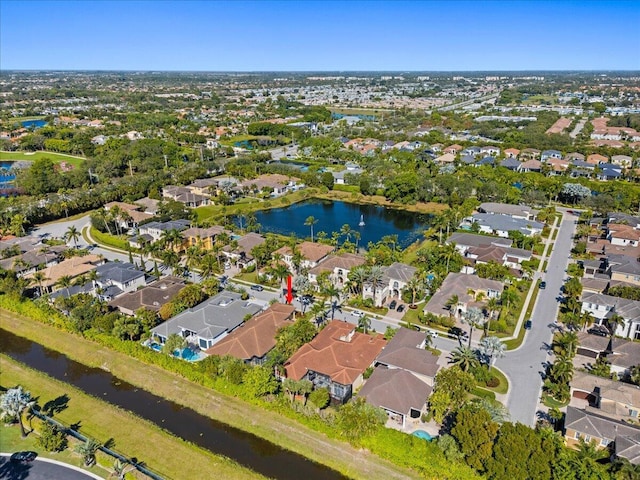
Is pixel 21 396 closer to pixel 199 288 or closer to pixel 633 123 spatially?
pixel 199 288

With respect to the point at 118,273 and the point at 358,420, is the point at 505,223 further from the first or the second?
the point at 118,273

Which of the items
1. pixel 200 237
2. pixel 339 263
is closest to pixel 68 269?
pixel 200 237

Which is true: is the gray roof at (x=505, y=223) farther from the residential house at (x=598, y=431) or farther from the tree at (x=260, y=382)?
the tree at (x=260, y=382)

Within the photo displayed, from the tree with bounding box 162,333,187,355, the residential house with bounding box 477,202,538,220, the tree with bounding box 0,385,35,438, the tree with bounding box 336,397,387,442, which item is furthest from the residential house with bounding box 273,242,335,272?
the residential house with bounding box 477,202,538,220

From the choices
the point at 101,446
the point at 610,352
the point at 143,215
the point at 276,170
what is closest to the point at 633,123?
the point at 276,170

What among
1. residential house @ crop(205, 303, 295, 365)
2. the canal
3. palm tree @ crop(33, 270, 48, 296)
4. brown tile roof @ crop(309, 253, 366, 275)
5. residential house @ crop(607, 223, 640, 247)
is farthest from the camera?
residential house @ crop(607, 223, 640, 247)

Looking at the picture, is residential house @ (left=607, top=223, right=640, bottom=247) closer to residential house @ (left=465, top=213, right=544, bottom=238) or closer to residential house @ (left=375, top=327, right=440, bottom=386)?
residential house @ (left=465, top=213, right=544, bottom=238)
